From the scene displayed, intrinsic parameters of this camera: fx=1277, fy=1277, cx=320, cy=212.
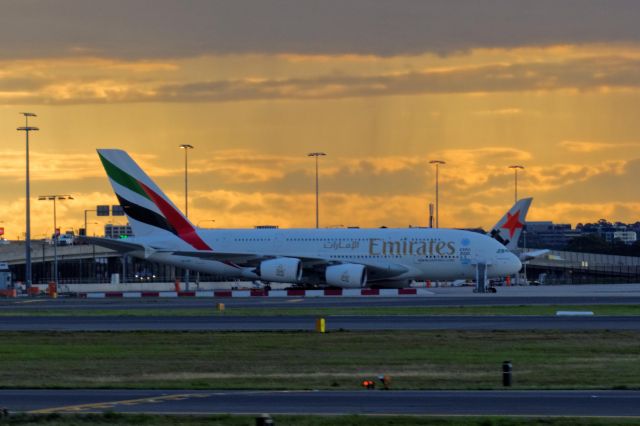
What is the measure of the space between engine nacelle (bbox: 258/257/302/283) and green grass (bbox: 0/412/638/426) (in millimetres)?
67300

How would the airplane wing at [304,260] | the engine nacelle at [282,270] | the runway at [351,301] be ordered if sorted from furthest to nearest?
the airplane wing at [304,260] → the engine nacelle at [282,270] → the runway at [351,301]

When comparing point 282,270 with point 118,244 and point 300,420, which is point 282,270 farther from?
point 300,420

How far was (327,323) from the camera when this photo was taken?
2231 inches

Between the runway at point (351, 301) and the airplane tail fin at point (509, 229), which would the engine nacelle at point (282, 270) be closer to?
the runway at point (351, 301)

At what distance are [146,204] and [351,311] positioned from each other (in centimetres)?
3411

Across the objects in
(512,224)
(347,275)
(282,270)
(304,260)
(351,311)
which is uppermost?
(512,224)

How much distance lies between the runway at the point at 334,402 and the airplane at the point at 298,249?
62065 mm

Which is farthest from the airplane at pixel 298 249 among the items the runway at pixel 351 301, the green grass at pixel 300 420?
→ the green grass at pixel 300 420

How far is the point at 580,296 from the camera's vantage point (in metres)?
82.4

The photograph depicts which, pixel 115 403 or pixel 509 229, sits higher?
pixel 509 229

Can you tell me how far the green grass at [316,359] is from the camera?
108ft

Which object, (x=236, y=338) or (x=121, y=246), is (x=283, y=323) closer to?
(x=236, y=338)

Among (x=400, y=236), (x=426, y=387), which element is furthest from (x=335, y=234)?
(x=426, y=387)

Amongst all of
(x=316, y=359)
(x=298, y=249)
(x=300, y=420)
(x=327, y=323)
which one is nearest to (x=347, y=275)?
(x=298, y=249)
